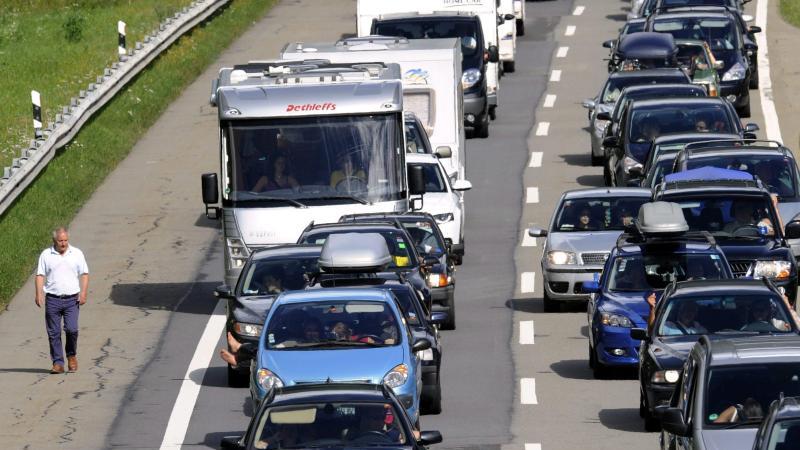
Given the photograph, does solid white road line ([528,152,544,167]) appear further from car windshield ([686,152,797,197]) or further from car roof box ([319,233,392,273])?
car roof box ([319,233,392,273])

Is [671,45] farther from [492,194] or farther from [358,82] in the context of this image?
[358,82]

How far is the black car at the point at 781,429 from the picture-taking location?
13734mm

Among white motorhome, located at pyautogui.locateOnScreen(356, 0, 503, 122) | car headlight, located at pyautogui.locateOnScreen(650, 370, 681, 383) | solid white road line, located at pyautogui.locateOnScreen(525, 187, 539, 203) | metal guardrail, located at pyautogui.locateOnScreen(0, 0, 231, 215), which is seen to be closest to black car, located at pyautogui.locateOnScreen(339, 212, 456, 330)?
car headlight, located at pyautogui.locateOnScreen(650, 370, 681, 383)

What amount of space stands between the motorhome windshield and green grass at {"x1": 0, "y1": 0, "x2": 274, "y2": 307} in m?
4.39

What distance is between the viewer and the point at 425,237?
92.0 feet

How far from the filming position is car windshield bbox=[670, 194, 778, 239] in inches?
1062

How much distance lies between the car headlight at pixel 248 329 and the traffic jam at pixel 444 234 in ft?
0.05

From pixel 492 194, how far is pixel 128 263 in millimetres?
7555

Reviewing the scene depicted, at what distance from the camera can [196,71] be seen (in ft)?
164

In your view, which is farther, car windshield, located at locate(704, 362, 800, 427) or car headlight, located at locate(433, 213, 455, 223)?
car headlight, located at locate(433, 213, 455, 223)

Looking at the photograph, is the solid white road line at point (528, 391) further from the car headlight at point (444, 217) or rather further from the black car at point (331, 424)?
the car headlight at point (444, 217)

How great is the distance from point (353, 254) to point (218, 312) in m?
5.70

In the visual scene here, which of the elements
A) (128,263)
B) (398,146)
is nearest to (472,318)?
(398,146)

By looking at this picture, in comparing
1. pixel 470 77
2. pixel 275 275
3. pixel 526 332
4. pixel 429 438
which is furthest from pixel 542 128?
pixel 429 438
